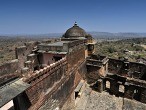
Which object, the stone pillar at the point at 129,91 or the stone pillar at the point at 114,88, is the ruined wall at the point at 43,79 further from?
the stone pillar at the point at 129,91

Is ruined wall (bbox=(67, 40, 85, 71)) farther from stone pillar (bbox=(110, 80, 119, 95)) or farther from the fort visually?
stone pillar (bbox=(110, 80, 119, 95))

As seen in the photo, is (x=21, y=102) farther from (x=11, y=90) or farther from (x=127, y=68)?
(x=127, y=68)

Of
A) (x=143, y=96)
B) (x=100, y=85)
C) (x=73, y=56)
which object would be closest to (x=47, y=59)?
(x=73, y=56)

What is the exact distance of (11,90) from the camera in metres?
6.12

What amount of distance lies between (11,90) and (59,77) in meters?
5.28

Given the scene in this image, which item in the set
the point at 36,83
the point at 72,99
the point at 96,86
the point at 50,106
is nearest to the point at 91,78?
the point at 96,86

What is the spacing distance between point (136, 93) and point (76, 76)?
659 cm

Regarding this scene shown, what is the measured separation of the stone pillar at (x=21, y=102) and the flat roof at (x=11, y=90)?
2.09 ft

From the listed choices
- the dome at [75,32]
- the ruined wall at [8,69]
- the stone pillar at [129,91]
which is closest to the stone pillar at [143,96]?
the stone pillar at [129,91]

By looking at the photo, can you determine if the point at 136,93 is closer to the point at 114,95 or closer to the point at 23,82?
the point at 114,95

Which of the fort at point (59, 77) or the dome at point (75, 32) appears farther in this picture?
the dome at point (75, 32)

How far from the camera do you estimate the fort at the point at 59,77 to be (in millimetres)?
7227

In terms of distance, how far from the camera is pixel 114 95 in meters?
16.1

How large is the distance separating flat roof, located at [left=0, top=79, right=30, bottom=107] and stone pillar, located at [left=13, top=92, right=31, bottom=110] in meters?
0.64
